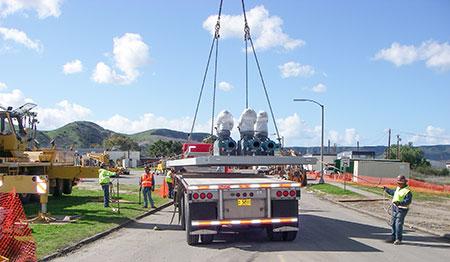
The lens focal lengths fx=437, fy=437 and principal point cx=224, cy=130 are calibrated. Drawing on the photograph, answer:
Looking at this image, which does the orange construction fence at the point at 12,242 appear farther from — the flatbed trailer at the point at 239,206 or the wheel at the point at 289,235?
the wheel at the point at 289,235

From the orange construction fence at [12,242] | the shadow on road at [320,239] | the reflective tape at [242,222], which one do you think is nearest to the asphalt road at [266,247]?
the shadow on road at [320,239]

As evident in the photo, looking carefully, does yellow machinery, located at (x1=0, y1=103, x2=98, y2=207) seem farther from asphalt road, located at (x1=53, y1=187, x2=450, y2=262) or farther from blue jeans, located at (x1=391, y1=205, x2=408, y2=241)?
blue jeans, located at (x1=391, y1=205, x2=408, y2=241)

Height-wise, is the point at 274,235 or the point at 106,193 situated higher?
the point at 106,193

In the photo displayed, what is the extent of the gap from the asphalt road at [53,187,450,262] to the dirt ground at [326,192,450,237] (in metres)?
1.08

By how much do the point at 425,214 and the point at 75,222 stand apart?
41.7ft

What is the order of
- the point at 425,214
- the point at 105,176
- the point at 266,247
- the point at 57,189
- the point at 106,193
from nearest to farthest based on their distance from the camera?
the point at 266,247
the point at 106,193
the point at 105,176
the point at 425,214
the point at 57,189

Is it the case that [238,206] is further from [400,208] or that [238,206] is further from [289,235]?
[400,208]

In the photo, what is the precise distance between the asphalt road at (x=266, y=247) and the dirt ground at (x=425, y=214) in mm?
1081

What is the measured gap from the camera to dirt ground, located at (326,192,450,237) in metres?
13.1

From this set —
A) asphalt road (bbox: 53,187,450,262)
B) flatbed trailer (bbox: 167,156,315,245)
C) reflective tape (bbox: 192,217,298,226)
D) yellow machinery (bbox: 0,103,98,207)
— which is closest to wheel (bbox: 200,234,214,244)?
flatbed trailer (bbox: 167,156,315,245)

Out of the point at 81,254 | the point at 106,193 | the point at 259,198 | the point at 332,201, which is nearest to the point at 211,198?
the point at 259,198

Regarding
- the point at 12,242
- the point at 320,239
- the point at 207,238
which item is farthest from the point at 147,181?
the point at 12,242

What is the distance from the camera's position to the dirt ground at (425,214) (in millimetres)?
13147

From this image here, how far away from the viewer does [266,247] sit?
31.6ft
